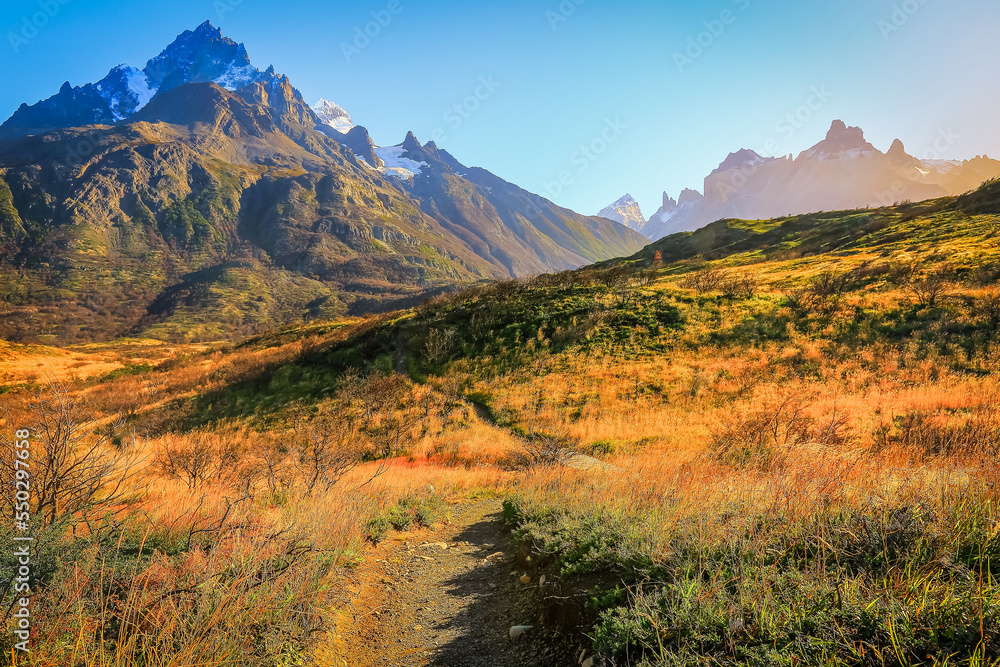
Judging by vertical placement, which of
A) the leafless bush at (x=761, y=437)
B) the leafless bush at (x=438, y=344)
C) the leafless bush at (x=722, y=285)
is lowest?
the leafless bush at (x=761, y=437)

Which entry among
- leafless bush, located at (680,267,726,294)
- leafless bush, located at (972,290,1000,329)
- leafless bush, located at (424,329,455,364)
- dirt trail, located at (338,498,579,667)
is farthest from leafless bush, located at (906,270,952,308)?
dirt trail, located at (338,498,579,667)

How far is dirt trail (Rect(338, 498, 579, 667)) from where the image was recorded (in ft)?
13.5

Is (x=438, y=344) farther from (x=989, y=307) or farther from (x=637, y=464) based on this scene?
(x=989, y=307)

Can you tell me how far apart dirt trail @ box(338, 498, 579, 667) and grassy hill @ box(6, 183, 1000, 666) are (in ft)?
1.02

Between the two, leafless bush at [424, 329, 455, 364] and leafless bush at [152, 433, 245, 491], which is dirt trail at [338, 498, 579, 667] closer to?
leafless bush at [152, 433, 245, 491]

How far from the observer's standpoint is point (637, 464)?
7.95 metres

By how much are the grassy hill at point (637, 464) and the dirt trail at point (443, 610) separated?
311 millimetres

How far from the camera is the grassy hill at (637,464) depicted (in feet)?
9.32

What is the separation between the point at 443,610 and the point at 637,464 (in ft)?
14.7

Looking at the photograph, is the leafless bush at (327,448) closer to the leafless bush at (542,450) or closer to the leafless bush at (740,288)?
the leafless bush at (542,450)

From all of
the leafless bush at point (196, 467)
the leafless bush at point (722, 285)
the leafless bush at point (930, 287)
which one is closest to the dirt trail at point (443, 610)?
the leafless bush at point (196, 467)

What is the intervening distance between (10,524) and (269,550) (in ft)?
6.99

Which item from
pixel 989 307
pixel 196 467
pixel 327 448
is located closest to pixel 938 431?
pixel 989 307

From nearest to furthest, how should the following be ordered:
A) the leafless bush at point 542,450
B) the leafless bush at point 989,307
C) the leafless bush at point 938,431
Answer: the leafless bush at point 938,431
the leafless bush at point 542,450
the leafless bush at point 989,307
